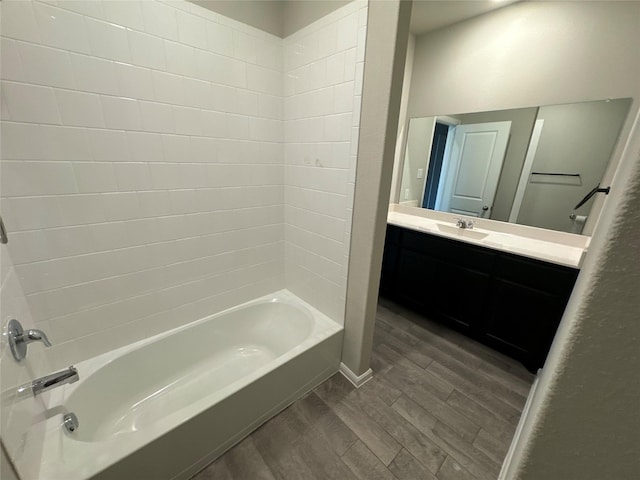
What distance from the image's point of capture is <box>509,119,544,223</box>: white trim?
6.12ft

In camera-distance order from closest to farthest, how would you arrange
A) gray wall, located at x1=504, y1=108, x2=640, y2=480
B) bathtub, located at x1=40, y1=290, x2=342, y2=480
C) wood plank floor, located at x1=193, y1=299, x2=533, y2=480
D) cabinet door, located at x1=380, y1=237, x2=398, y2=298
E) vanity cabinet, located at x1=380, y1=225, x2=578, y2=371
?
gray wall, located at x1=504, y1=108, x2=640, y2=480 < bathtub, located at x1=40, y1=290, x2=342, y2=480 < wood plank floor, located at x1=193, y1=299, x2=533, y2=480 < vanity cabinet, located at x1=380, y1=225, x2=578, y2=371 < cabinet door, located at x1=380, y1=237, x2=398, y2=298

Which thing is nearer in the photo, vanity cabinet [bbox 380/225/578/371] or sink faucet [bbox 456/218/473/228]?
vanity cabinet [bbox 380/225/578/371]

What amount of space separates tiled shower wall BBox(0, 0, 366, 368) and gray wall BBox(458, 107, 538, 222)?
57.3 inches

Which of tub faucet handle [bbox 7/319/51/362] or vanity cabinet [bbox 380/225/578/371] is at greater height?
tub faucet handle [bbox 7/319/51/362]

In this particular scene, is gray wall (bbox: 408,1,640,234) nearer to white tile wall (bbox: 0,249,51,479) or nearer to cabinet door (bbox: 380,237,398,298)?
cabinet door (bbox: 380,237,398,298)

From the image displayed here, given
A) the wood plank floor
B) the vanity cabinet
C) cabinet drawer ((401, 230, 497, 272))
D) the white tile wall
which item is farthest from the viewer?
cabinet drawer ((401, 230, 497, 272))

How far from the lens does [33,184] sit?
1084 millimetres

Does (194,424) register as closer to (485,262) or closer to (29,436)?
(29,436)

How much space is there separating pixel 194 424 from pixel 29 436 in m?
0.52

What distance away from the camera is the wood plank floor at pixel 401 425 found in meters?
1.21

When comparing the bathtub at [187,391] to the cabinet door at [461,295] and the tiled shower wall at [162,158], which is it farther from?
the cabinet door at [461,295]

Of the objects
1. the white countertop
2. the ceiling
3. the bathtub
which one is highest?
the ceiling

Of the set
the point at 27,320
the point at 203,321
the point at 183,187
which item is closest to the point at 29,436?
the point at 27,320

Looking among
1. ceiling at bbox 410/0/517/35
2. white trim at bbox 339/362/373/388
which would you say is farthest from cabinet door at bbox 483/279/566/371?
ceiling at bbox 410/0/517/35
